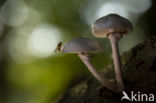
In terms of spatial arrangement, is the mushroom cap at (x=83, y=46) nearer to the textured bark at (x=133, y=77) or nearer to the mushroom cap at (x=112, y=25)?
the mushroom cap at (x=112, y=25)

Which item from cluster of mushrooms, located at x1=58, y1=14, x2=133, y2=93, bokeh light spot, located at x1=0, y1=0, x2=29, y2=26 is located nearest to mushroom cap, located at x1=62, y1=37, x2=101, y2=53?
cluster of mushrooms, located at x1=58, y1=14, x2=133, y2=93

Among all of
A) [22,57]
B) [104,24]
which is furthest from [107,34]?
[22,57]

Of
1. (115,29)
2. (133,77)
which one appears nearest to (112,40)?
(115,29)

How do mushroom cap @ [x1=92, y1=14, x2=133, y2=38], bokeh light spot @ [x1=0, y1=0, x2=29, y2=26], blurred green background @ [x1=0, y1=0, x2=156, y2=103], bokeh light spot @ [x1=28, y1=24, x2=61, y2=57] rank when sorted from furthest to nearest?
1. bokeh light spot @ [x1=28, y1=24, x2=61, y2=57]
2. bokeh light spot @ [x1=0, y1=0, x2=29, y2=26]
3. blurred green background @ [x1=0, y1=0, x2=156, y2=103]
4. mushroom cap @ [x1=92, y1=14, x2=133, y2=38]

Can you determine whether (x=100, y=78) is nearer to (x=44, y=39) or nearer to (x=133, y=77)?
(x=133, y=77)

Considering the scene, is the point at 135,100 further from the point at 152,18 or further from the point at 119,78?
the point at 152,18

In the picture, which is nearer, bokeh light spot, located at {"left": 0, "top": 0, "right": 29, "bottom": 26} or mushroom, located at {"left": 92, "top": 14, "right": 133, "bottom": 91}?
mushroom, located at {"left": 92, "top": 14, "right": 133, "bottom": 91}

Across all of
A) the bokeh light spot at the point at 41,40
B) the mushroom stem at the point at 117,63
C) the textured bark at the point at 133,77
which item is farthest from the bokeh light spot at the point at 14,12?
the mushroom stem at the point at 117,63

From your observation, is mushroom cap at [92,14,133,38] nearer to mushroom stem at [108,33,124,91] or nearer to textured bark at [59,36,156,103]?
mushroom stem at [108,33,124,91]

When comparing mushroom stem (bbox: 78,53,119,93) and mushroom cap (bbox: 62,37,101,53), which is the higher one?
mushroom cap (bbox: 62,37,101,53)
